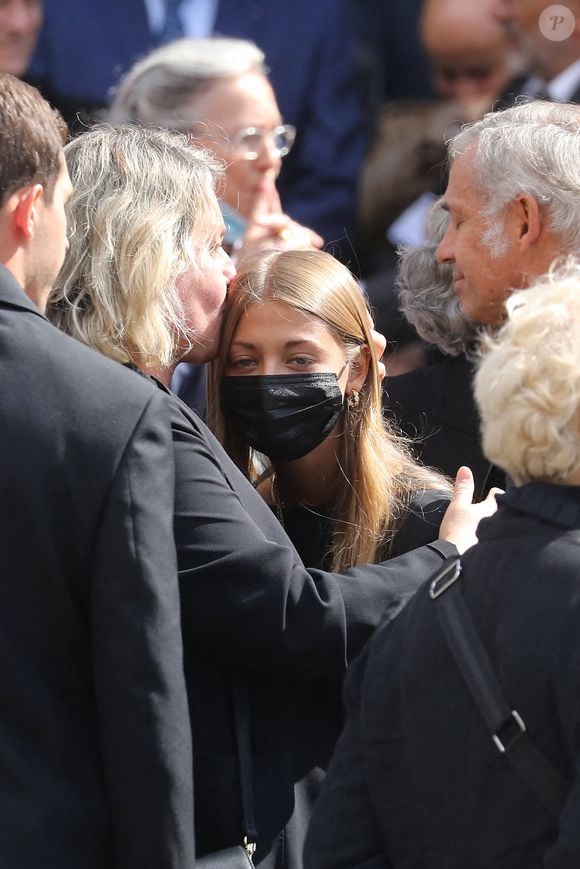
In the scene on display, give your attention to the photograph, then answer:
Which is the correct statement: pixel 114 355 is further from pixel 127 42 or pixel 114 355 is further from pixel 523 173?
pixel 127 42

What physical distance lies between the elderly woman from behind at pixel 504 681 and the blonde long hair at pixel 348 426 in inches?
33.2

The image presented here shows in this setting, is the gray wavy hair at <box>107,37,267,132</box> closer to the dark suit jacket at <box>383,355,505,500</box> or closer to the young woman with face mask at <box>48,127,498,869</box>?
the dark suit jacket at <box>383,355,505,500</box>

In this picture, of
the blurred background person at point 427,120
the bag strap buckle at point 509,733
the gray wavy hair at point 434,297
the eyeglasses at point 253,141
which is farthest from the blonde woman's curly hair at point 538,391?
the blurred background person at point 427,120

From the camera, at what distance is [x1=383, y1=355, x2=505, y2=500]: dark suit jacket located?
3.18 metres

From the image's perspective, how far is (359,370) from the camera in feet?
9.20

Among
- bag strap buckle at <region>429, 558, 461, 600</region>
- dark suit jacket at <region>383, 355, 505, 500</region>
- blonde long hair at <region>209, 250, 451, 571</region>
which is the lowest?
dark suit jacket at <region>383, 355, 505, 500</region>

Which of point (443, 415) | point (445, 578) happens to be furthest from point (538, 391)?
point (443, 415)

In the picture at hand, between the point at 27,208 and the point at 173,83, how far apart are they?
97.8 inches

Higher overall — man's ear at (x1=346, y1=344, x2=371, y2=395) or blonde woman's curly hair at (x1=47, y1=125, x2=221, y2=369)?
blonde woman's curly hair at (x1=47, y1=125, x2=221, y2=369)

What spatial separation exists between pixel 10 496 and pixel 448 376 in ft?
5.50

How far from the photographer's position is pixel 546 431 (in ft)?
5.32

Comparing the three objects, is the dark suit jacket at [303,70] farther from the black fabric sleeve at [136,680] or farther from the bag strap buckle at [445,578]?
the bag strap buckle at [445,578]

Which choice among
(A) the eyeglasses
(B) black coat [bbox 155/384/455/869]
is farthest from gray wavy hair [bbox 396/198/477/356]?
(B) black coat [bbox 155/384/455/869]

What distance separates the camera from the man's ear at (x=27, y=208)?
6.73 ft
